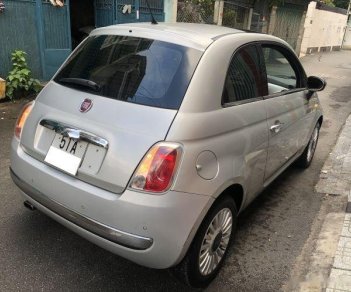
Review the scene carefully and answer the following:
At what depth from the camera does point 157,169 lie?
89.0 inches

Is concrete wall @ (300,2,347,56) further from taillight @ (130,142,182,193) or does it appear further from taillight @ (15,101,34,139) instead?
taillight @ (130,142,182,193)

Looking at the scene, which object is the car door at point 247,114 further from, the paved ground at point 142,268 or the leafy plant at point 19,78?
the leafy plant at point 19,78

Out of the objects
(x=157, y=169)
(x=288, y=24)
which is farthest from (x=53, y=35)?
(x=288, y=24)

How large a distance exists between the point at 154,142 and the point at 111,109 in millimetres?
410

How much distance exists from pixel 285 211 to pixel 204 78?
6.83 feet

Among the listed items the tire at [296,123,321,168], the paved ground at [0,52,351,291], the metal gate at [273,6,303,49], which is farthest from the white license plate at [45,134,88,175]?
the metal gate at [273,6,303,49]

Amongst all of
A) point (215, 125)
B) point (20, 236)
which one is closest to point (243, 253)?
point (215, 125)

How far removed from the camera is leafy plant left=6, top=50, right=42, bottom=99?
7.09 m

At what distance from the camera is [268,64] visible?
11.6 ft

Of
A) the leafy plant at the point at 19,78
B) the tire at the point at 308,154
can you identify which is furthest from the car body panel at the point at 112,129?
the leafy plant at the point at 19,78

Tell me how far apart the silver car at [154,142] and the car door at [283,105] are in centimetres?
15

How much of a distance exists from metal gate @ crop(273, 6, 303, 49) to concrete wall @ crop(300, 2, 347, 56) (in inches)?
66.0

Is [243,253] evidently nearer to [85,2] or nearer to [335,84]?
[85,2]

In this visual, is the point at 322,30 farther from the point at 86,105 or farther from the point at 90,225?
the point at 90,225
